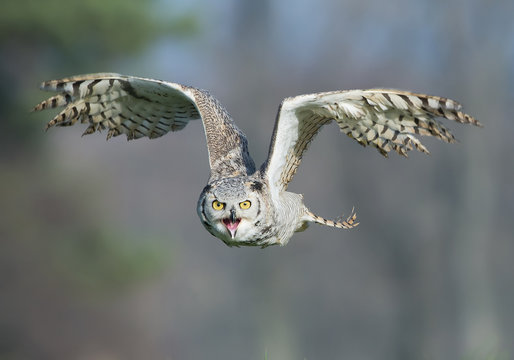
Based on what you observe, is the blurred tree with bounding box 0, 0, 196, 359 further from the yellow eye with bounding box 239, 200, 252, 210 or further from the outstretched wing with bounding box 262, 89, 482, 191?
the yellow eye with bounding box 239, 200, 252, 210

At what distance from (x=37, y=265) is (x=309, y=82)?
9.35 meters

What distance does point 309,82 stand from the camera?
19.0 metres

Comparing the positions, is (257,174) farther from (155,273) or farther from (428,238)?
(428,238)

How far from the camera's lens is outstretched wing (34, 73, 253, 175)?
4168 millimetres

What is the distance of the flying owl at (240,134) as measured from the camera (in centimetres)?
365

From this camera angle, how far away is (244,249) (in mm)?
17766

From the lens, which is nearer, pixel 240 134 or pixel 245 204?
pixel 245 204

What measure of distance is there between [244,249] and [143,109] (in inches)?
525

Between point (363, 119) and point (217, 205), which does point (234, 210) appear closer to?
point (217, 205)

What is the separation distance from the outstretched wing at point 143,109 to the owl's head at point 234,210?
0.39m

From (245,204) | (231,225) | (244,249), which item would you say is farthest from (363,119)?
(244,249)

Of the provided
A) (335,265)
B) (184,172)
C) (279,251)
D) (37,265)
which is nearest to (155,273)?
(37,265)

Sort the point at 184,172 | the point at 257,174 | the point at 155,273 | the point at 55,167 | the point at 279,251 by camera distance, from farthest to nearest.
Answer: the point at 184,172, the point at 279,251, the point at 55,167, the point at 155,273, the point at 257,174

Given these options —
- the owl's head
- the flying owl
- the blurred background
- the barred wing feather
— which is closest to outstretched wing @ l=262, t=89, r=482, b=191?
the flying owl
